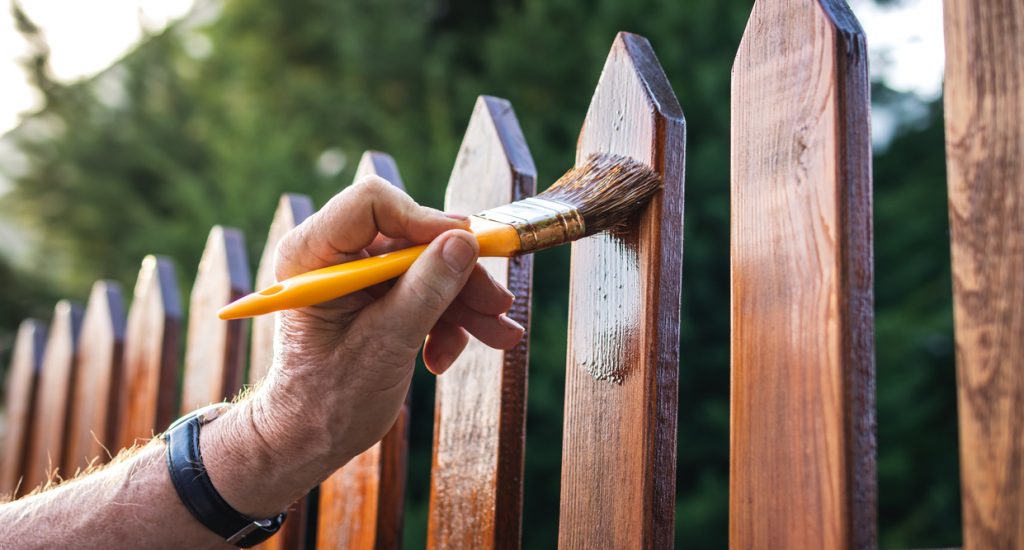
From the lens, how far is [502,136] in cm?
145

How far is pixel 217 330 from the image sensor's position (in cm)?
217

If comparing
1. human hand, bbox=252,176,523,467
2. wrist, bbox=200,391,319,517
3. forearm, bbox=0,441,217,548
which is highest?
human hand, bbox=252,176,523,467

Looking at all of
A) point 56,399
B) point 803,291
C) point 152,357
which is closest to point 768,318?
point 803,291

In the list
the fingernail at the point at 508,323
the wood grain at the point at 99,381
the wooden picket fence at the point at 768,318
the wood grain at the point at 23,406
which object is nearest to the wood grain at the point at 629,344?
the wooden picket fence at the point at 768,318

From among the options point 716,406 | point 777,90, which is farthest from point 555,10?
point 777,90

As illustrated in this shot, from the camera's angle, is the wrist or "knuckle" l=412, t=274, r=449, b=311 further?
the wrist

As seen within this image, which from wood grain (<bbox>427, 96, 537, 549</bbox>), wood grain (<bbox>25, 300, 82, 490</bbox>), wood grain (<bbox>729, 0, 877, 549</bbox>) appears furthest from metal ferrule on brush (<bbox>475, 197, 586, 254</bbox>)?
wood grain (<bbox>25, 300, 82, 490</bbox>)

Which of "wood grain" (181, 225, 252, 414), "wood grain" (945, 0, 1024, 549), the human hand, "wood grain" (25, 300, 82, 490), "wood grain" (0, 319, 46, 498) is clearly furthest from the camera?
"wood grain" (0, 319, 46, 498)

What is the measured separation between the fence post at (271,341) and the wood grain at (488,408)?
0.50 metres

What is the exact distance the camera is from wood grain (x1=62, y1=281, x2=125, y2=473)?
2.73 meters

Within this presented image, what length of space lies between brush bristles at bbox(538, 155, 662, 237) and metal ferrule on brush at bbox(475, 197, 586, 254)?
2 cm

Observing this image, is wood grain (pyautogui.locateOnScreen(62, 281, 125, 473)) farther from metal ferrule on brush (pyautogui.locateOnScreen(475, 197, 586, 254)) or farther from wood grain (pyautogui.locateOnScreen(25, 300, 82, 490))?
metal ferrule on brush (pyautogui.locateOnScreen(475, 197, 586, 254))

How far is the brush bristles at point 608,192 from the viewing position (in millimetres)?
1027

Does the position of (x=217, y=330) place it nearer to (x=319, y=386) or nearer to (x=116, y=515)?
(x=116, y=515)
